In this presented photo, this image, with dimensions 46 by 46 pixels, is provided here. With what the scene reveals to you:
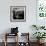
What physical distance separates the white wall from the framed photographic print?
0.15 m

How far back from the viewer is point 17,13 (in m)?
7.59

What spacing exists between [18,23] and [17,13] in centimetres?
50

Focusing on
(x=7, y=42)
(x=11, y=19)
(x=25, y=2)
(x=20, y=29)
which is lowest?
(x=7, y=42)

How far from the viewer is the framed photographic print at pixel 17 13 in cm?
754

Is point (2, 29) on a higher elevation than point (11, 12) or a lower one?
lower

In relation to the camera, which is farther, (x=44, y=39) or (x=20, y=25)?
(x=20, y=25)

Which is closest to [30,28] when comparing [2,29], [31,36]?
[31,36]

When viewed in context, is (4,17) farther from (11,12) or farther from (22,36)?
(22,36)

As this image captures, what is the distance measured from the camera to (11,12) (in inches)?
298

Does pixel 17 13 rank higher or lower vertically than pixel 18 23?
higher

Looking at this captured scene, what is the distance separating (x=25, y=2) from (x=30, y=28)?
51.6 inches

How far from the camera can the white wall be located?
7.53 metres

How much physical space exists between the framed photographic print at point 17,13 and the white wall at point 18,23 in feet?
0.48

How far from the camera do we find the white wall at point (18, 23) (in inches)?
296
